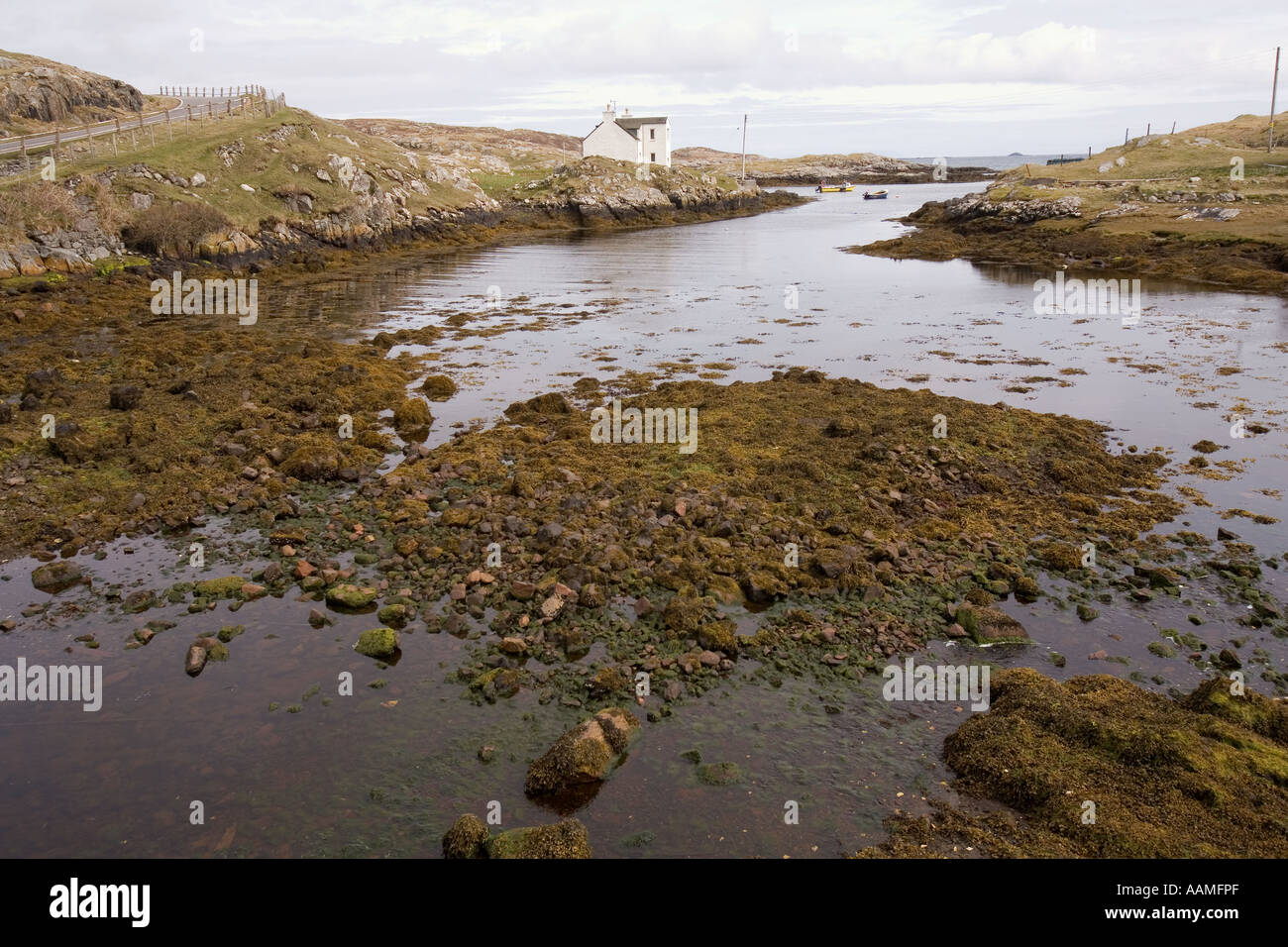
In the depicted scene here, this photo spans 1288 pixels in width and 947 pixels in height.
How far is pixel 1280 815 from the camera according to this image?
8.81 meters

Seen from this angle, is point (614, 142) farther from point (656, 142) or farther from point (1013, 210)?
point (1013, 210)

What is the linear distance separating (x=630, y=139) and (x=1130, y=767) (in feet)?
438

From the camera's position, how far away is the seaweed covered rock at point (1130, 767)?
28.7ft

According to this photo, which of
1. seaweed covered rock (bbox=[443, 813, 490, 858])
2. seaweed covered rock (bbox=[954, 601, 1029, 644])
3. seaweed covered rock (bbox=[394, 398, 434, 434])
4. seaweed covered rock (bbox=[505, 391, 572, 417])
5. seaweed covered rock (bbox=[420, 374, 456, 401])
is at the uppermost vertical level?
seaweed covered rock (bbox=[420, 374, 456, 401])

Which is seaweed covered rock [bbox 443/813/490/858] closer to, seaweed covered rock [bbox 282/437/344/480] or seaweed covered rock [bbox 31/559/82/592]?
seaweed covered rock [bbox 31/559/82/592]

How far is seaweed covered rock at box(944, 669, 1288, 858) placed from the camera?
874 cm

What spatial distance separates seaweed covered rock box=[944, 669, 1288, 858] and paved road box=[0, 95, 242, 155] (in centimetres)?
6892

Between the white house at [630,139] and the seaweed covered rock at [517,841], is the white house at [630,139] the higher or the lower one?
the higher one

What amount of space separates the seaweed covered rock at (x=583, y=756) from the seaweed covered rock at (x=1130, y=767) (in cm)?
455

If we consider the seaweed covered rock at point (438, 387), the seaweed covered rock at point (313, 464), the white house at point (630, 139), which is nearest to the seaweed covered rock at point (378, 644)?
the seaweed covered rock at point (313, 464)

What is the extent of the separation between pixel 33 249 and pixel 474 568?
141ft

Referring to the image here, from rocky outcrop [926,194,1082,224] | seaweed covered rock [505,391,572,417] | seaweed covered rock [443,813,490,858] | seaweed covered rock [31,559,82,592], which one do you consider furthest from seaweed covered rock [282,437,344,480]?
rocky outcrop [926,194,1082,224]

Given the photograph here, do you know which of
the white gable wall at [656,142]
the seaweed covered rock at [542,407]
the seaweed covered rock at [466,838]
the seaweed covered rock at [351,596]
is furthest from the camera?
the white gable wall at [656,142]

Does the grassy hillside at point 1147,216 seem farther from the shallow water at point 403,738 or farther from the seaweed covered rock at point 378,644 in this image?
the seaweed covered rock at point 378,644
